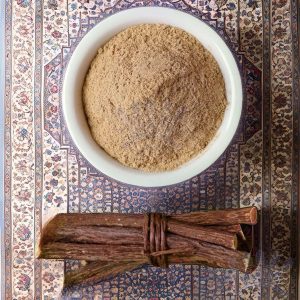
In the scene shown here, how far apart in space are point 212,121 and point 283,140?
0.69 ft

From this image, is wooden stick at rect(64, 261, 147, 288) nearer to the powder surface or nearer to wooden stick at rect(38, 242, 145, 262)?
wooden stick at rect(38, 242, 145, 262)

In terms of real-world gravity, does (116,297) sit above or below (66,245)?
below

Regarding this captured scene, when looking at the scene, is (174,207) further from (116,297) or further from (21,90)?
(21,90)

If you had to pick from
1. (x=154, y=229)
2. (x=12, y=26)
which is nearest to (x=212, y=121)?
(x=154, y=229)

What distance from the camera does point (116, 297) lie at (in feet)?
3.49

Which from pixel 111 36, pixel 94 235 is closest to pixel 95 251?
pixel 94 235

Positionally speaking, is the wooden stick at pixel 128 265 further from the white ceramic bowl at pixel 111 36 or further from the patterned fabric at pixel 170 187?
the white ceramic bowl at pixel 111 36

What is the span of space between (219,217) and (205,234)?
0.13 feet

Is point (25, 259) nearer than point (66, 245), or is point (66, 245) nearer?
point (66, 245)

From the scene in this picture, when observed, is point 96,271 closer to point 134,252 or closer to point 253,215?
point 134,252

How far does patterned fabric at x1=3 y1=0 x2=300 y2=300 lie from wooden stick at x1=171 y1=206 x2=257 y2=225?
8 cm

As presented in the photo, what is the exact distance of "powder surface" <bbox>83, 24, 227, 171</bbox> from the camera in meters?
0.83

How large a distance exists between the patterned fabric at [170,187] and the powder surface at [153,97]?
0.15 m

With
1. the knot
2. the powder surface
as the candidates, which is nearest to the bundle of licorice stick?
the knot
